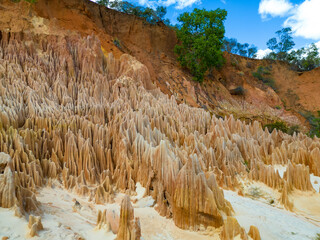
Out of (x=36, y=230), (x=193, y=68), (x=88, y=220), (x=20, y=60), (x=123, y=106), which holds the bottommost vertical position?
(x=88, y=220)

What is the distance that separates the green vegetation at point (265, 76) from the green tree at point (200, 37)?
14.1 m

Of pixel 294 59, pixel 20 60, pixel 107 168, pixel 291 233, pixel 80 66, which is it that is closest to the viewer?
pixel 291 233

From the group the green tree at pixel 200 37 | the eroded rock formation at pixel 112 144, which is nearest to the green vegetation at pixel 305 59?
the green tree at pixel 200 37

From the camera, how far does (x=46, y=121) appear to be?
7668 millimetres

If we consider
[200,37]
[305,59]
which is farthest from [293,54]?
[200,37]

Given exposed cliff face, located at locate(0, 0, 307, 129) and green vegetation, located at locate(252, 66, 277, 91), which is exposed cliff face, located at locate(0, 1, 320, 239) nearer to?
exposed cliff face, located at locate(0, 0, 307, 129)

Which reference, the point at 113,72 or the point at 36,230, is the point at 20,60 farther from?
the point at 36,230

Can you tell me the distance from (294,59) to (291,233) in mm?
40531

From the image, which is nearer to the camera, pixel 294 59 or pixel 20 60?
pixel 20 60

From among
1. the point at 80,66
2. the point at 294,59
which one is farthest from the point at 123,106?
the point at 294,59

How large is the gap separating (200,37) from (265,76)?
723 inches

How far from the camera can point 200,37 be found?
21.6 m

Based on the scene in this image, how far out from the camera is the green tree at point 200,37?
2133cm

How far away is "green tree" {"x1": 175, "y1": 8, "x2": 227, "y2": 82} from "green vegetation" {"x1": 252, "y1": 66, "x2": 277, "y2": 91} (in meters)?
14.1
